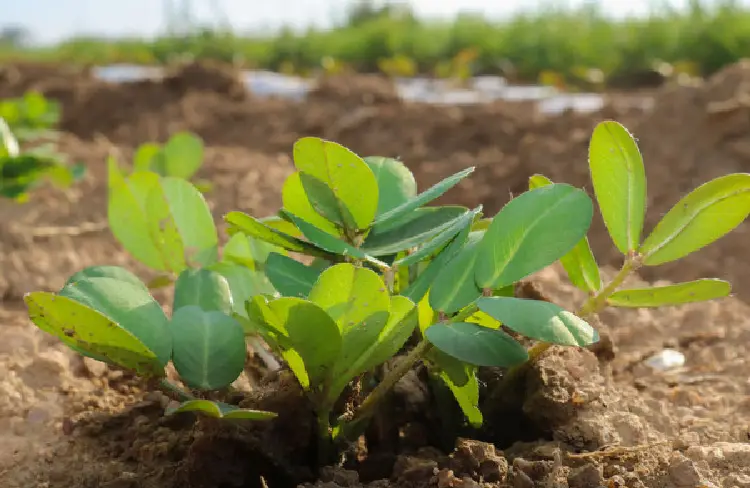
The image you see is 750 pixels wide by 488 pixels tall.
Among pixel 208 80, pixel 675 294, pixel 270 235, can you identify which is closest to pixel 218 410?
pixel 270 235

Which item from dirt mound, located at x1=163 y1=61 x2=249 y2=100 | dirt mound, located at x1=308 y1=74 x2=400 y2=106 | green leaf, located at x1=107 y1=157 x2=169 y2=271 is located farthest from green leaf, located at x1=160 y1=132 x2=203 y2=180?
dirt mound, located at x1=163 y1=61 x2=249 y2=100

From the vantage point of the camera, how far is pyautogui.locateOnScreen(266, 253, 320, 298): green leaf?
86 cm

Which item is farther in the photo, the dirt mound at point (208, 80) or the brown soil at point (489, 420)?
the dirt mound at point (208, 80)

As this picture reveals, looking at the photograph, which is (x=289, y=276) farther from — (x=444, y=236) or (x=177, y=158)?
(x=177, y=158)

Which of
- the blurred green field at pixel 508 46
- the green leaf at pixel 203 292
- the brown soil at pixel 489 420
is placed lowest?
the blurred green field at pixel 508 46

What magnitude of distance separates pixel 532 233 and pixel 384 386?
221mm

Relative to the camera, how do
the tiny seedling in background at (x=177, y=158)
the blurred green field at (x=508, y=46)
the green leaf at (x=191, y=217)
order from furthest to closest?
the blurred green field at (x=508, y=46)
the tiny seedling in background at (x=177, y=158)
the green leaf at (x=191, y=217)

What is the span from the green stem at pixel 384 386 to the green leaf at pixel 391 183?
0.18 m

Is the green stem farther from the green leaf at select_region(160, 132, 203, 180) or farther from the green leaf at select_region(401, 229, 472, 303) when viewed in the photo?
the green leaf at select_region(160, 132, 203, 180)

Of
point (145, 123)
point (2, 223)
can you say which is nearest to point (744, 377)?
point (2, 223)

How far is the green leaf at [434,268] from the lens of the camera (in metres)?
0.83

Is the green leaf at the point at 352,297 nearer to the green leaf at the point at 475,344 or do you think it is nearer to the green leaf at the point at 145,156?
the green leaf at the point at 475,344

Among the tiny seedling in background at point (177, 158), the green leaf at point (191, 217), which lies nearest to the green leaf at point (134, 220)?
the green leaf at point (191, 217)

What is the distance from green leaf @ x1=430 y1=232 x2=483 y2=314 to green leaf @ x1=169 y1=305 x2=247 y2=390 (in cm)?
22
